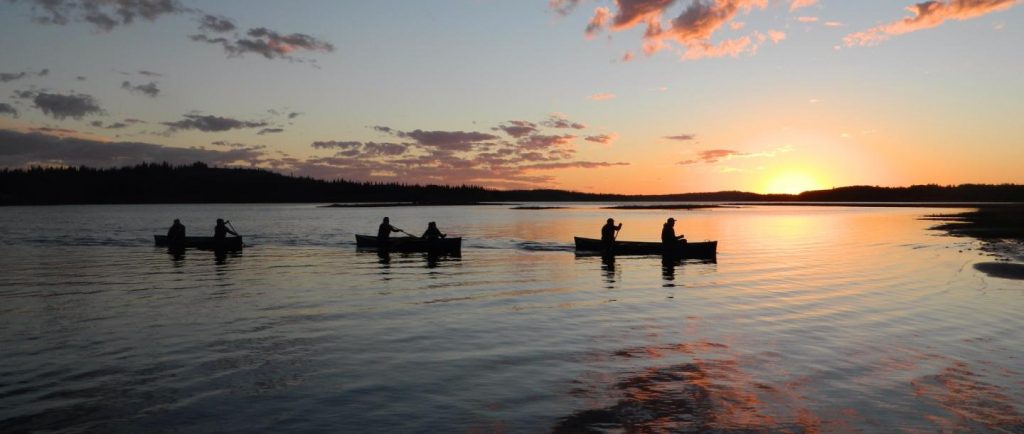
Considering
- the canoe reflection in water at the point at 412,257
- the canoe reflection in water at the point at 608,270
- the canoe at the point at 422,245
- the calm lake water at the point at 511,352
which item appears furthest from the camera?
the canoe at the point at 422,245

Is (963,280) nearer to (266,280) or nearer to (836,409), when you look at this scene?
(836,409)

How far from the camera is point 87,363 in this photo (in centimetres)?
1333

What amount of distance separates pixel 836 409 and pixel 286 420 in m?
8.50

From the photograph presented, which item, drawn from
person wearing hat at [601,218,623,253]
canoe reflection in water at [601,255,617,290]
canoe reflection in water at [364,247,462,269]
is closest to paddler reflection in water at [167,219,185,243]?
canoe reflection in water at [364,247,462,269]

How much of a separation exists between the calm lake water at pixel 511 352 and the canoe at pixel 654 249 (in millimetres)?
8386

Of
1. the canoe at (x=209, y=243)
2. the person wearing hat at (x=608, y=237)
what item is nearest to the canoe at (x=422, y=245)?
the person wearing hat at (x=608, y=237)

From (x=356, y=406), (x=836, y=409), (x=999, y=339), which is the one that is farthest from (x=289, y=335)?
(x=999, y=339)

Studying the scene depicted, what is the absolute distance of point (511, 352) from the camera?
14445 mm

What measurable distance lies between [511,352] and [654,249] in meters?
27.0

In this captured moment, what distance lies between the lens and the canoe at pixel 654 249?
127ft

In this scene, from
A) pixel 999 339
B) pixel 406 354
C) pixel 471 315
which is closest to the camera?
pixel 406 354

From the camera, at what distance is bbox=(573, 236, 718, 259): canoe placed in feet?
127

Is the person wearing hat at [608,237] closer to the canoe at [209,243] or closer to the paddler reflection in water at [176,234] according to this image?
the canoe at [209,243]

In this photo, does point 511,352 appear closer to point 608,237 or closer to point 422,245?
point 608,237
